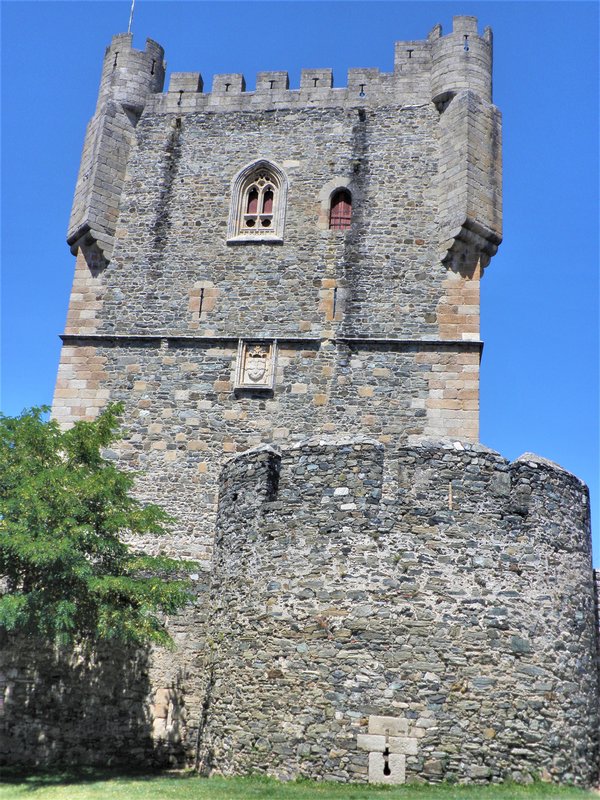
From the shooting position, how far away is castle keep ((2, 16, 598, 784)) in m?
10.5

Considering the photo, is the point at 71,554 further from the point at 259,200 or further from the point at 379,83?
the point at 379,83

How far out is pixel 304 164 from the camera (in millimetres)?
19125

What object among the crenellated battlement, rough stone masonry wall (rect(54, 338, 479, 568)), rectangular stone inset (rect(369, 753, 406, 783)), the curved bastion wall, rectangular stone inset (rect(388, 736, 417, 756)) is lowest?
rectangular stone inset (rect(369, 753, 406, 783))

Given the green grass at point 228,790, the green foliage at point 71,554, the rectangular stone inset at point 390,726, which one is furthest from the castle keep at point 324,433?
the green foliage at point 71,554

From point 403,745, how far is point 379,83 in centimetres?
1374

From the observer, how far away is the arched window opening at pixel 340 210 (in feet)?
60.7

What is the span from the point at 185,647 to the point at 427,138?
1073 cm

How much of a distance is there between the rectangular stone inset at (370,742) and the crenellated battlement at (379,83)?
12779 mm

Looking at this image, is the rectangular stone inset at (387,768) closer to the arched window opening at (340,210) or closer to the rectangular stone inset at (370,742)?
the rectangular stone inset at (370,742)

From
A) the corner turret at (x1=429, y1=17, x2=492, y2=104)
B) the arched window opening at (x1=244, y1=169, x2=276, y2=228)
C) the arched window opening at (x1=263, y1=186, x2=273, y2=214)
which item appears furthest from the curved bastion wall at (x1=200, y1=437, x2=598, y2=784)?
the corner turret at (x1=429, y1=17, x2=492, y2=104)

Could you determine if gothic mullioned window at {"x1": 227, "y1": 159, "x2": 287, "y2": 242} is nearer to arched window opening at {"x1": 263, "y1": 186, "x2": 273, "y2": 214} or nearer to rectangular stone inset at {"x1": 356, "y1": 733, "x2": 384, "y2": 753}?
arched window opening at {"x1": 263, "y1": 186, "x2": 273, "y2": 214}

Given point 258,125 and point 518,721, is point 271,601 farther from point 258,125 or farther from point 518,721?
point 258,125

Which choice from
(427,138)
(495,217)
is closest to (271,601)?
(495,217)

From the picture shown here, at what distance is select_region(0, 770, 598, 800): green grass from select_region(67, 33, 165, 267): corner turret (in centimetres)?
1002
